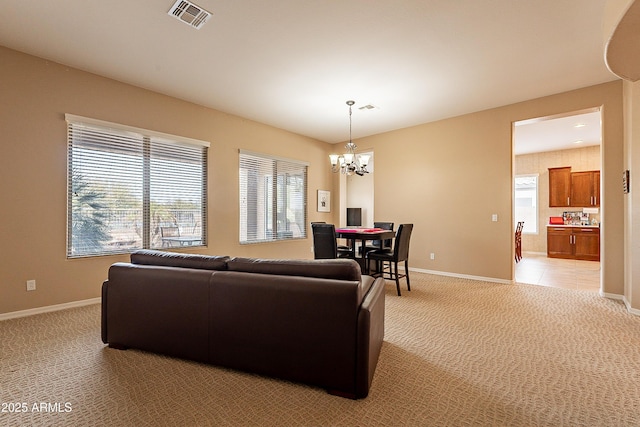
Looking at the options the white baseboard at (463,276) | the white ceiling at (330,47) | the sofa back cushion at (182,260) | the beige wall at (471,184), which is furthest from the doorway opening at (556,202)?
the sofa back cushion at (182,260)

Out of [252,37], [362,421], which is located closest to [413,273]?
[362,421]

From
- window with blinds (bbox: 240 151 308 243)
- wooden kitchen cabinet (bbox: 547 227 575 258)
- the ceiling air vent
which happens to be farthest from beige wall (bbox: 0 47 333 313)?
wooden kitchen cabinet (bbox: 547 227 575 258)

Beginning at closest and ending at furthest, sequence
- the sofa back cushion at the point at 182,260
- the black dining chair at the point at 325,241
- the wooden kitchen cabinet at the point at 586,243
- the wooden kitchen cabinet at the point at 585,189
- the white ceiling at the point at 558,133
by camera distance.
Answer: the sofa back cushion at the point at 182,260 → the black dining chair at the point at 325,241 → the white ceiling at the point at 558,133 → the wooden kitchen cabinet at the point at 586,243 → the wooden kitchen cabinet at the point at 585,189

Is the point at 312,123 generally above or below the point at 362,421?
above

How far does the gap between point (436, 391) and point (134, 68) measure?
463cm

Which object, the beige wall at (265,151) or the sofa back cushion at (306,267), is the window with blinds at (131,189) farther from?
the sofa back cushion at (306,267)

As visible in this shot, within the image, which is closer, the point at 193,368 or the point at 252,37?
the point at 193,368

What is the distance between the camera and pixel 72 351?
2.38m

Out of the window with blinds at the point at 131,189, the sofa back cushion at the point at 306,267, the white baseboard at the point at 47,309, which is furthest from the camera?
the window with blinds at the point at 131,189

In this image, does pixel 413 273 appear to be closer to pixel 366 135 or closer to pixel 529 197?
pixel 366 135

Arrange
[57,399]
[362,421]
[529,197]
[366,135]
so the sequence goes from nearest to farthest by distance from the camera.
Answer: [362,421], [57,399], [366,135], [529,197]

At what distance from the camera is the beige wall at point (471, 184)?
403 cm

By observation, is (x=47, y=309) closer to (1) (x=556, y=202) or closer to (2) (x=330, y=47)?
(2) (x=330, y=47)

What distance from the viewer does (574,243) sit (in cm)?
738
